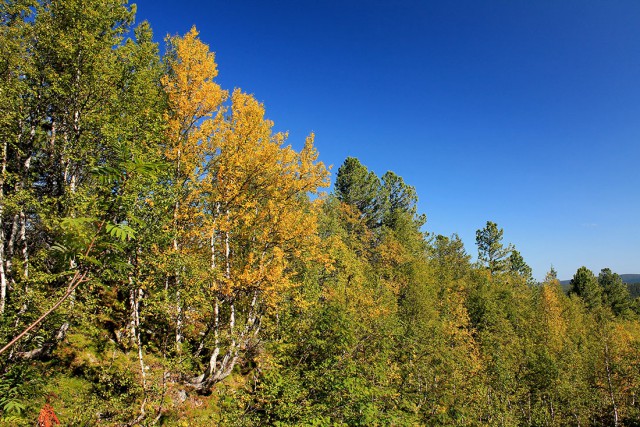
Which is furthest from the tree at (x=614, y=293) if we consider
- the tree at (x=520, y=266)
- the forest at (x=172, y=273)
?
the forest at (x=172, y=273)

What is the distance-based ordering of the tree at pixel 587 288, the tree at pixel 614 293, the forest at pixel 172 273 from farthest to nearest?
the tree at pixel 614 293 < the tree at pixel 587 288 < the forest at pixel 172 273

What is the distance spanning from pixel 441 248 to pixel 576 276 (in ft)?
104

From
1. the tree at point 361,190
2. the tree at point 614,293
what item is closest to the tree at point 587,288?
Answer: the tree at point 614,293

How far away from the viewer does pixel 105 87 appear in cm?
1112

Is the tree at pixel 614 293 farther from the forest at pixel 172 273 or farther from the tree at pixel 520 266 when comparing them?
the forest at pixel 172 273

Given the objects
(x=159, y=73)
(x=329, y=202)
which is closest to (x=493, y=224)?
(x=329, y=202)

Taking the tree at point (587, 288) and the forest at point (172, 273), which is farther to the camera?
the tree at point (587, 288)

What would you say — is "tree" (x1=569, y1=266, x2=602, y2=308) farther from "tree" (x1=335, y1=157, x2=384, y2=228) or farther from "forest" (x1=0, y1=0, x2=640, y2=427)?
"forest" (x1=0, y1=0, x2=640, y2=427)

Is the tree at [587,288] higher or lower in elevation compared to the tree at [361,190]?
lower

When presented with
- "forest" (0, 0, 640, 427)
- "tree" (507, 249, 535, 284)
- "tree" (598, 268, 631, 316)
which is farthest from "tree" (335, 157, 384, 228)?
"tree" (598, 268, 631, 316)

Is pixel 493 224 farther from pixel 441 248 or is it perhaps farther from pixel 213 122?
pixel 213 122

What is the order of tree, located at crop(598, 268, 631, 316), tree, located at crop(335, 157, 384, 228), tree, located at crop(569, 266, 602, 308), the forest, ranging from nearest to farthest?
the forest, tree, located at crop(335, 157, 384, 228), tree, located at crop(569, 266, 602, 308), tree, located at crop(598, 268, 631, 316)

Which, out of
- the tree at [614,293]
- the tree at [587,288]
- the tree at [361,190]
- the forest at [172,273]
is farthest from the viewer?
the tree at [614,293]

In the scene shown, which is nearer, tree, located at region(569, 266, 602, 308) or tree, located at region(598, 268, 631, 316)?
tree, located at region(569, 266, 602, 308)
